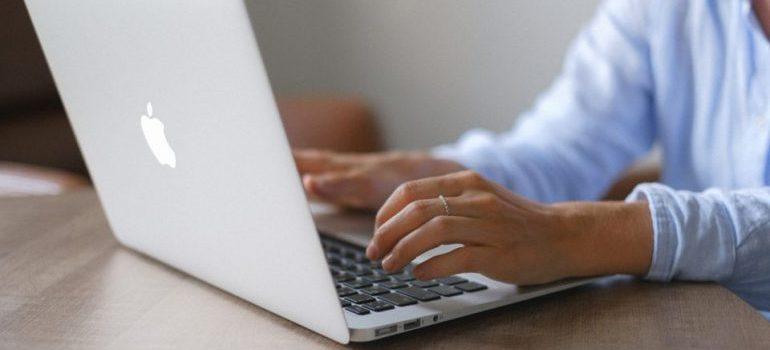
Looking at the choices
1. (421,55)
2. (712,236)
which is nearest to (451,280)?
(712,236)

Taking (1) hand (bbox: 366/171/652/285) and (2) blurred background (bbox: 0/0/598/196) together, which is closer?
(1) hand (bbox: 366/171/652/285)

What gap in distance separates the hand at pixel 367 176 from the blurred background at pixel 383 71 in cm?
119

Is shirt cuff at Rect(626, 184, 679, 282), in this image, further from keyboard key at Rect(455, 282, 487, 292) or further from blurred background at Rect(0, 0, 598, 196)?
blurred background at Rect(0, 0, 598, 196)

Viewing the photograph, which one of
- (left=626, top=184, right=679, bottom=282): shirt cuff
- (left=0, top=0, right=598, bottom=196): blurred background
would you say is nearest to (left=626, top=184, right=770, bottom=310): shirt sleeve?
(left=626, top=184, right=679, bottom=282): shirt cuff

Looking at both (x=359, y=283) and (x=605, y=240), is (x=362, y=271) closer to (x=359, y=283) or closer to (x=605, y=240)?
(x=359, y=283)

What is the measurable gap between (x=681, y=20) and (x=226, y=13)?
0.78 metres

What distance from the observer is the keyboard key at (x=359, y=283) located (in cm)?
89

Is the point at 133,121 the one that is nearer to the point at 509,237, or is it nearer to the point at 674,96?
the point at 509,237

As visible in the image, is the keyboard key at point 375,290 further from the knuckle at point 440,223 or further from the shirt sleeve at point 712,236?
the shirt sleeve at point 712,236

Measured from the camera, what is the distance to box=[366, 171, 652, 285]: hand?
0.83 metres

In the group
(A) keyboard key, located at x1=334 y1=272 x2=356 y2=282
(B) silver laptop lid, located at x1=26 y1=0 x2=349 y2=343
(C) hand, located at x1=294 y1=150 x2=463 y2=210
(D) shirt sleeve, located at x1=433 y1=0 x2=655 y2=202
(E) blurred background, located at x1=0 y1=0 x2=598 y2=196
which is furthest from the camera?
(E) blurred background, located at x1=0 y1=0 x2=598 y2=196

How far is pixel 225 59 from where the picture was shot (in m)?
0.72

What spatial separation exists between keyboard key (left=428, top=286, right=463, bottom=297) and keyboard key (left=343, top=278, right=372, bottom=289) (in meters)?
0.06

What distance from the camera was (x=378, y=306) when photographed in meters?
0.81
